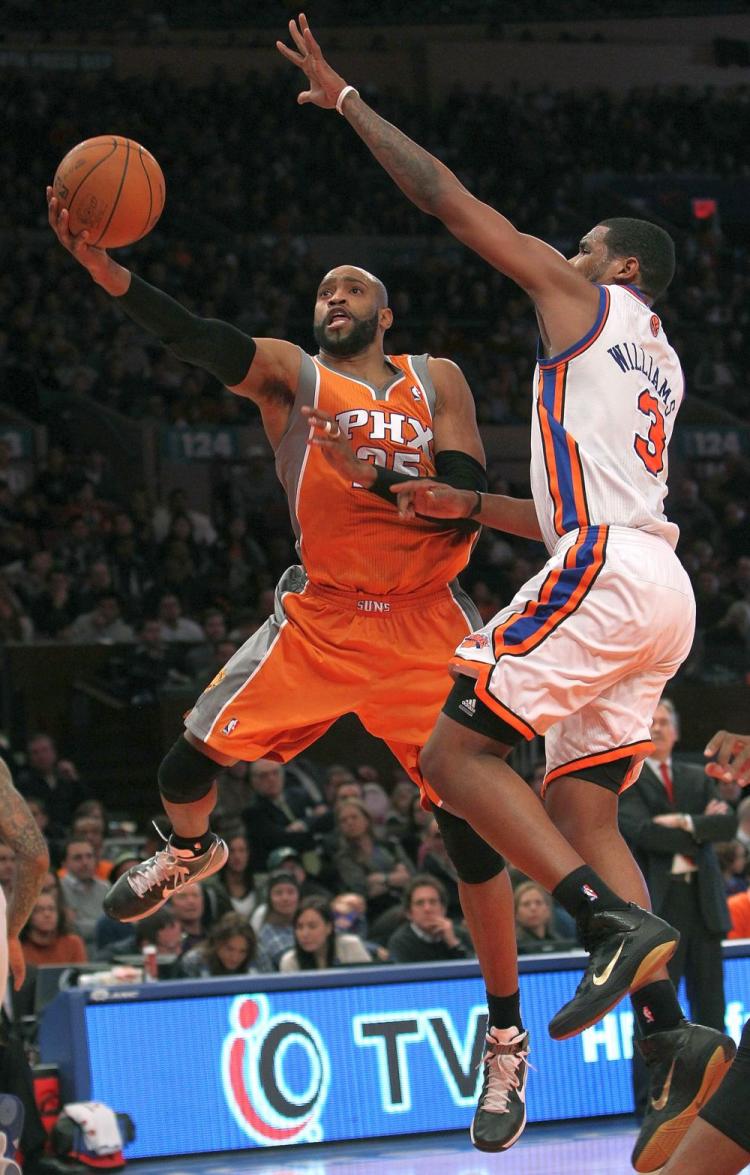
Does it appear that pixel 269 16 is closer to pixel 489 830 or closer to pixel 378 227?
pixel 378 227

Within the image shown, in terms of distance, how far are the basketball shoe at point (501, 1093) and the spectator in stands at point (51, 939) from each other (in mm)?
5137

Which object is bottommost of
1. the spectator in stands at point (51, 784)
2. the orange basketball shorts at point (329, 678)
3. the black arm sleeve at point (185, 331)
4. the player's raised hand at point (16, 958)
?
the player's raised hand at point (16, 958)

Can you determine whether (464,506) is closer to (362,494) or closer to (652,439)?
(362,494)

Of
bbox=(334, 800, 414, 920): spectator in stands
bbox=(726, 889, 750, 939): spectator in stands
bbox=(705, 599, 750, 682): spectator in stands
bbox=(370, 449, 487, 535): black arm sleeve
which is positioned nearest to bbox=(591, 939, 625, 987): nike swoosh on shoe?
bbox=(370, 449, 487, 535): black arm sleeve

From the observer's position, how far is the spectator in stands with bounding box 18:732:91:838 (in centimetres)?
1341

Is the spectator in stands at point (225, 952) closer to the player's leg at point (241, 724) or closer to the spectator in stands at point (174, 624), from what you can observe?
the player's leg at point (241, 724)

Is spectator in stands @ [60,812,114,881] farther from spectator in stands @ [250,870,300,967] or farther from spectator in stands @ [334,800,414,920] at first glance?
spectator in stands @ [334,800,414,920]

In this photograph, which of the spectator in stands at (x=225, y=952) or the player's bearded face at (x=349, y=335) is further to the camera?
the spectator in stands at (x=225, y=952)

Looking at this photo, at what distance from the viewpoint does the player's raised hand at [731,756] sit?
15.7ft

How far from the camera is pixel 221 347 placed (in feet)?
18.5

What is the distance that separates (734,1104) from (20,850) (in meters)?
3.45

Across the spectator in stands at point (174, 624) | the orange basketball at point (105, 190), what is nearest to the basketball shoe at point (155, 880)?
the orange basketball at point (105, 190)

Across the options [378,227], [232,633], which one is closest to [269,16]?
[378,227]

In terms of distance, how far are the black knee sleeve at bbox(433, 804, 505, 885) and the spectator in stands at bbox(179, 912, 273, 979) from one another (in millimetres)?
4536
